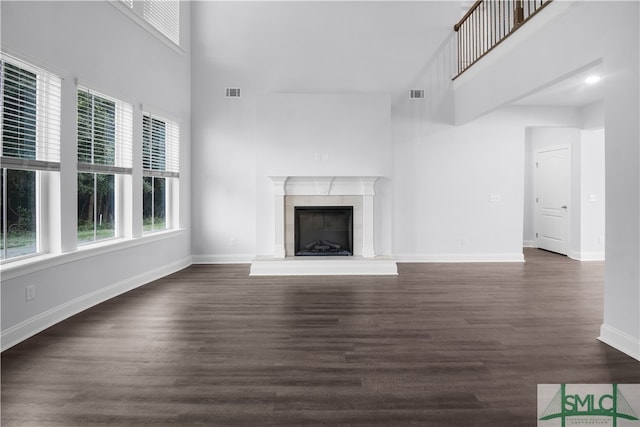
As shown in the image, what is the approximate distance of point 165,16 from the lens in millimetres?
5730

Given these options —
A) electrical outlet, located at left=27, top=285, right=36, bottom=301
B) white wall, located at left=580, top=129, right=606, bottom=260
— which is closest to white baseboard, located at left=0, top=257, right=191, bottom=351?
electrical outlet, located at left=27, top=285, right=36, bottom=301

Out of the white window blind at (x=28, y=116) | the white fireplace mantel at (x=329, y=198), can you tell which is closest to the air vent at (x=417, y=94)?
the white fireplace mantel at (x=329, y=198)

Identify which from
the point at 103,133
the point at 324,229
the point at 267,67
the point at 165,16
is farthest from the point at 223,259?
the point at 165,16

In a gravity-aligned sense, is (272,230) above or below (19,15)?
below

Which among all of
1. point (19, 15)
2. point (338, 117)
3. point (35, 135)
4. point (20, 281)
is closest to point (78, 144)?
point (35, 135)

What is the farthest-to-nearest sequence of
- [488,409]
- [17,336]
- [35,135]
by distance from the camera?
1. [35,135]
2. [17,336]
3. [488,409]

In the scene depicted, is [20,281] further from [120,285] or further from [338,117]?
[338,117]

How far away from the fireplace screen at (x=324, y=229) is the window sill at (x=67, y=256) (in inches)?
85.1

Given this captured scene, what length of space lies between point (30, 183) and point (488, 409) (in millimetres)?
3972

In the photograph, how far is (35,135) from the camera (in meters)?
3.42

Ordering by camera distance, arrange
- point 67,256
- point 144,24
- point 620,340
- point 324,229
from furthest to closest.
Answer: point 324,229, point 144,24, point 67,256, point 620,340

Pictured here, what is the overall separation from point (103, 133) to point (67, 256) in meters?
1.50

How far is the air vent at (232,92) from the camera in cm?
664

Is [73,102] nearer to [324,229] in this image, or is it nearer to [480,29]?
[324,229]
